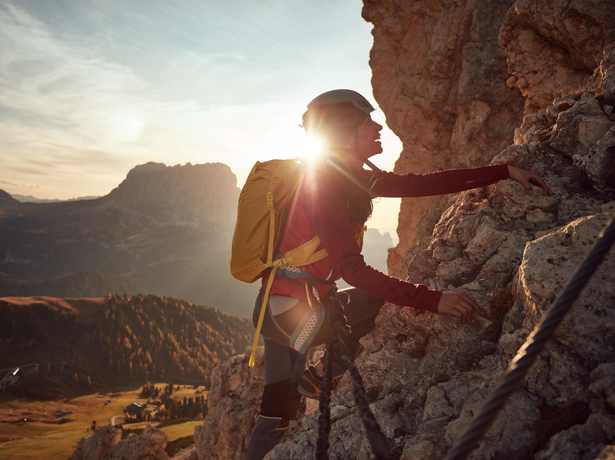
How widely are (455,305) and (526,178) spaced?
2.99 metres

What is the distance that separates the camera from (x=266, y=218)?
527 cm

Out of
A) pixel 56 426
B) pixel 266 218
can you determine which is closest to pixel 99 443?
pixel 266 218

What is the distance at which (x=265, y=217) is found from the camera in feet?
17.3

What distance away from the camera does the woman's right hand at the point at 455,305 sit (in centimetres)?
452

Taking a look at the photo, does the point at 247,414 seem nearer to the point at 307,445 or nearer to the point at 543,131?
the point at 307,445

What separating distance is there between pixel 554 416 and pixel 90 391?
622 ft

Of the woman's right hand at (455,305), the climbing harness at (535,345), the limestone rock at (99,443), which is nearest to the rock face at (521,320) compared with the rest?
the woman's right hand at (455,305)

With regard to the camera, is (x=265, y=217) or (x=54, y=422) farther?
(x=54, y=422)

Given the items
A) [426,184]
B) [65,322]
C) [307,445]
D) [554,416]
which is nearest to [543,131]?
[426,184]

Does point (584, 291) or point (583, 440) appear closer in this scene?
point (583, 440)

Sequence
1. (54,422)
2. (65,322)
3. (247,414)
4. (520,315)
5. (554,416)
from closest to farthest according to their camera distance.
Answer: (554,416)
(520,315)
(247,414)
(54,422)
(65,322)

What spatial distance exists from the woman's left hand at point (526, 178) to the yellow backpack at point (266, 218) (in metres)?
3.65

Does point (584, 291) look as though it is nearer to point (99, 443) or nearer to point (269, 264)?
point (269, 264)

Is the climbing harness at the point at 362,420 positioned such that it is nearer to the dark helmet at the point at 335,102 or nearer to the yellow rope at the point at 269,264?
the yellow rope at the point at 269,264
